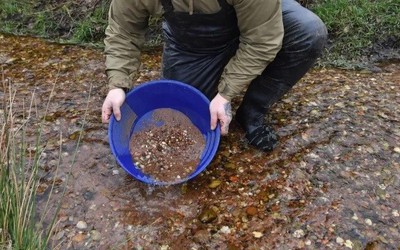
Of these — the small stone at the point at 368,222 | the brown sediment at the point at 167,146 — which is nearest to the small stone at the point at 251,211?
the brown sediment at the point at 167,146

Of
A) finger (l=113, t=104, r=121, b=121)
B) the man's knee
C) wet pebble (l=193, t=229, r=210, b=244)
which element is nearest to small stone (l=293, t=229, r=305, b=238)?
wet pebble (l=193, t=229, r=210, b=244)

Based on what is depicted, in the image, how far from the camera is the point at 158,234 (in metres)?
2.55

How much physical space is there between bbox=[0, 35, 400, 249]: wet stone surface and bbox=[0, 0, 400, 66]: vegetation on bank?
2.57 feet

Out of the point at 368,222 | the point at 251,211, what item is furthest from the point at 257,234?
the point at 368,222

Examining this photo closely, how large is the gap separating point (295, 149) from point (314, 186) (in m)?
0.34

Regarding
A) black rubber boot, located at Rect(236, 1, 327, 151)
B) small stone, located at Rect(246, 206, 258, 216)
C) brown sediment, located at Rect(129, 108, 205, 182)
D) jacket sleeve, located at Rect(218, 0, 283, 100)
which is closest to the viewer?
jacket sleeve, located at Rect(218, 0, 283, 100)

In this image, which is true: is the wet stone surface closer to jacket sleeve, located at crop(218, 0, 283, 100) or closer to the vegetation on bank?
jacket sleeve, located at crop(218, 0, 283, 100)

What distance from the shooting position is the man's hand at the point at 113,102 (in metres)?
2.60

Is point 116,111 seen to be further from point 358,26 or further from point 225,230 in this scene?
point 358,26

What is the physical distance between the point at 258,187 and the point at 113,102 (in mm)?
983

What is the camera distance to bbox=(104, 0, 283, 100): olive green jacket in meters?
2.48

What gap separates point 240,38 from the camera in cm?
267

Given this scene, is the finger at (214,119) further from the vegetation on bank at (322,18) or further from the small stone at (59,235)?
the vegetation on bank at (322,18)

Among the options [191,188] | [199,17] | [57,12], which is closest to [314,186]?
[191,188]
